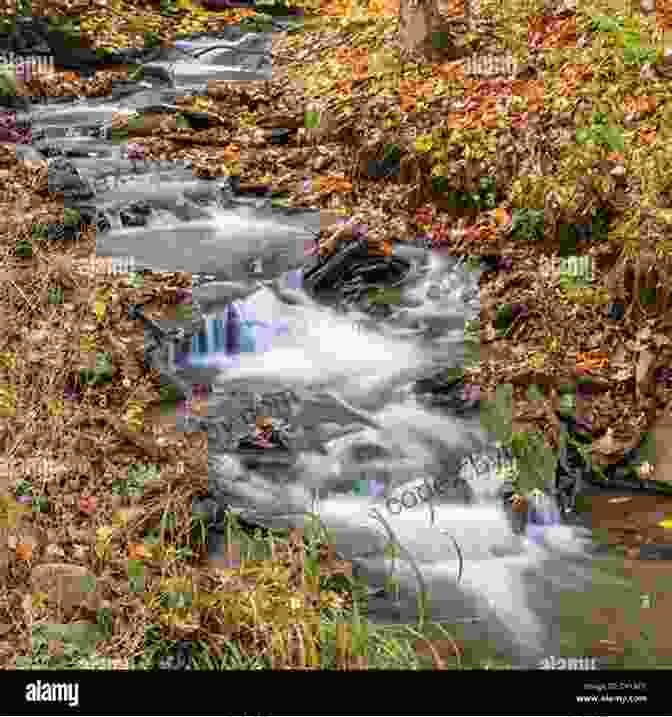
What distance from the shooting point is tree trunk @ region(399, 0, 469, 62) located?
47.9ft

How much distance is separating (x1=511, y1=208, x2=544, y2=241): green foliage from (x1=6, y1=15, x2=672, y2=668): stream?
0.63 meters

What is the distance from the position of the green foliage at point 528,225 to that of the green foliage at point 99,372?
4063 mm

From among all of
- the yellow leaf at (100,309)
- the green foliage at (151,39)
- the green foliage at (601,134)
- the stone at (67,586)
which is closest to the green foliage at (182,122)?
the green foliage at (151,39)

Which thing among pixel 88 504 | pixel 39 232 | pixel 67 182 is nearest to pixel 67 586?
pixel 88 504

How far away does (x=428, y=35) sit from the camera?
1459 centimetres

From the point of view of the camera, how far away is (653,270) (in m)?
9.47

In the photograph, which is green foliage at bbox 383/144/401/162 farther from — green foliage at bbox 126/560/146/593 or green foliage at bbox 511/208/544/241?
green foliage at bbox 126/560/146/593

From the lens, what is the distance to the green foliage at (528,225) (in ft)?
36.0

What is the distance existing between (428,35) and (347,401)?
661 centimetres

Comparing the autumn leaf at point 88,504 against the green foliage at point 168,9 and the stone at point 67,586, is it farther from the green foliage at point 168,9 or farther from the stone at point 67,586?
the green foliage at point 168,9

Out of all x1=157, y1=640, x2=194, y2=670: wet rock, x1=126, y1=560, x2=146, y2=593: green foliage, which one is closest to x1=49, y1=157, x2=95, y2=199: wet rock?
x1=126, y1=560, x2=146, y2=593: green foliage

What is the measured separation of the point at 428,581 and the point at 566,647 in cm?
104

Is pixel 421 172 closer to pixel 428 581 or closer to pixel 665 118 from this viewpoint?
pixel 665 118

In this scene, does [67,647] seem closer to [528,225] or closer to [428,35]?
[528,225]
